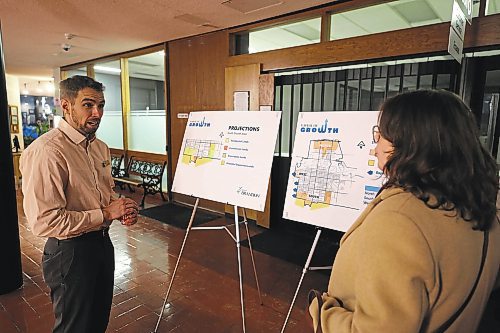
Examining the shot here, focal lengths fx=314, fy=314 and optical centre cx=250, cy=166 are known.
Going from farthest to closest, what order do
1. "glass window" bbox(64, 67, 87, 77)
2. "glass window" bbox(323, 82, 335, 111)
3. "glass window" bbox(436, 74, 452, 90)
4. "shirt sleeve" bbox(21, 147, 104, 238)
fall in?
"glass window" bbox(64, 67, 87, 77), "glass window" bbox(323, 82, 335, 111), "glass window" bbox(436, 74, 452, 90), "shirt sleeve" bbox(21, 147, 104, 238)

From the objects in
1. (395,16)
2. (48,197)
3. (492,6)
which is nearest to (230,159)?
(48,197)

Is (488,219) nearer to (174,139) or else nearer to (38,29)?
(174,139)

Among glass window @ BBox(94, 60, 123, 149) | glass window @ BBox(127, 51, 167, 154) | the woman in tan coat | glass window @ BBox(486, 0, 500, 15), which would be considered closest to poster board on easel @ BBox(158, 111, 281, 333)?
the woman in tan coat

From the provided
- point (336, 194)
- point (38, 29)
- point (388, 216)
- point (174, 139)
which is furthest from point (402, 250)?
point (38, 29)

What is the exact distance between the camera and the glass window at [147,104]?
615cm

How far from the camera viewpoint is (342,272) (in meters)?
0.87

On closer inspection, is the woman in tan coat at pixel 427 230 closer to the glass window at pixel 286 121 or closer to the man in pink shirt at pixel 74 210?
the man in pink shirt at pixel 74 210

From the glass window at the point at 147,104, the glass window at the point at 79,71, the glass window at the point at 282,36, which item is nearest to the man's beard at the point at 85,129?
the glass window at the point at 282,36

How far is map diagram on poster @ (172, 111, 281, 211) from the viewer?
2.11 meters

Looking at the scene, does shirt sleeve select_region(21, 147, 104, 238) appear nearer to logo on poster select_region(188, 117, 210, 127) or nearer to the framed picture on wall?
logo on poster select_region(188, 117, 210, 127)

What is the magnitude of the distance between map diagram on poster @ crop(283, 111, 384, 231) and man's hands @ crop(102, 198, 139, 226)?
37.2 inches

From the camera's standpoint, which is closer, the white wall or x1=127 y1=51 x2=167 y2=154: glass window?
x1=127 y1=51 x2=167 y2=154: glass window

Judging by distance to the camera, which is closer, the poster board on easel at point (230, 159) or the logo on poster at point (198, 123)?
the poster board on easel at point (230, 159)

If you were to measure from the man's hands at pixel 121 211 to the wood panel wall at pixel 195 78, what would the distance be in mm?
3397
